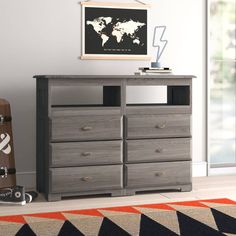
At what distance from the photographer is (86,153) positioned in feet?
13.1

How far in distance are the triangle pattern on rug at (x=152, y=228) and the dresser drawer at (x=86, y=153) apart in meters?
0.78

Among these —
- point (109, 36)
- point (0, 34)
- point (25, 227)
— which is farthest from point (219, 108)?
point (25, 227)

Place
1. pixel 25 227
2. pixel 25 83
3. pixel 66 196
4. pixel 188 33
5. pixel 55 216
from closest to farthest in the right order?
pixel 25 227 → pixel 55 216 → pixel 66 196 → pixel 25 83 → pixel 188 33

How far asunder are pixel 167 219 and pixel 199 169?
5.45ft

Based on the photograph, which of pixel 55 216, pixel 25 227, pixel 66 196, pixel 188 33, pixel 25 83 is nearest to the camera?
pixel 25 227

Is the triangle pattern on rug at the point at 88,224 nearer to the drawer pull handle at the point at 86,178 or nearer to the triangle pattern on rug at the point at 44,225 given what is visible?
the triangle pattern on rug at the point at 44,225

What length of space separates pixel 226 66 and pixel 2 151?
2.33 metres

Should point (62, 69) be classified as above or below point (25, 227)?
above

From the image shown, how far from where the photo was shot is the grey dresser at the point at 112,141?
3920 mm

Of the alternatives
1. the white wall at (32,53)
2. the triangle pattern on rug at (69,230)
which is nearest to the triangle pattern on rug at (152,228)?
the triangle pattern on rug at (69,230)

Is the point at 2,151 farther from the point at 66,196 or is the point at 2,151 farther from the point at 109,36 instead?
the point at 109,36

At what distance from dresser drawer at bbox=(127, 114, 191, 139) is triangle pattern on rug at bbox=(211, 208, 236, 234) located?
2.84 ft

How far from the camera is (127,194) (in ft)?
13.5

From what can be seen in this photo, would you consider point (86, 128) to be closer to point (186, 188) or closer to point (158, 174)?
point (158, 174)
